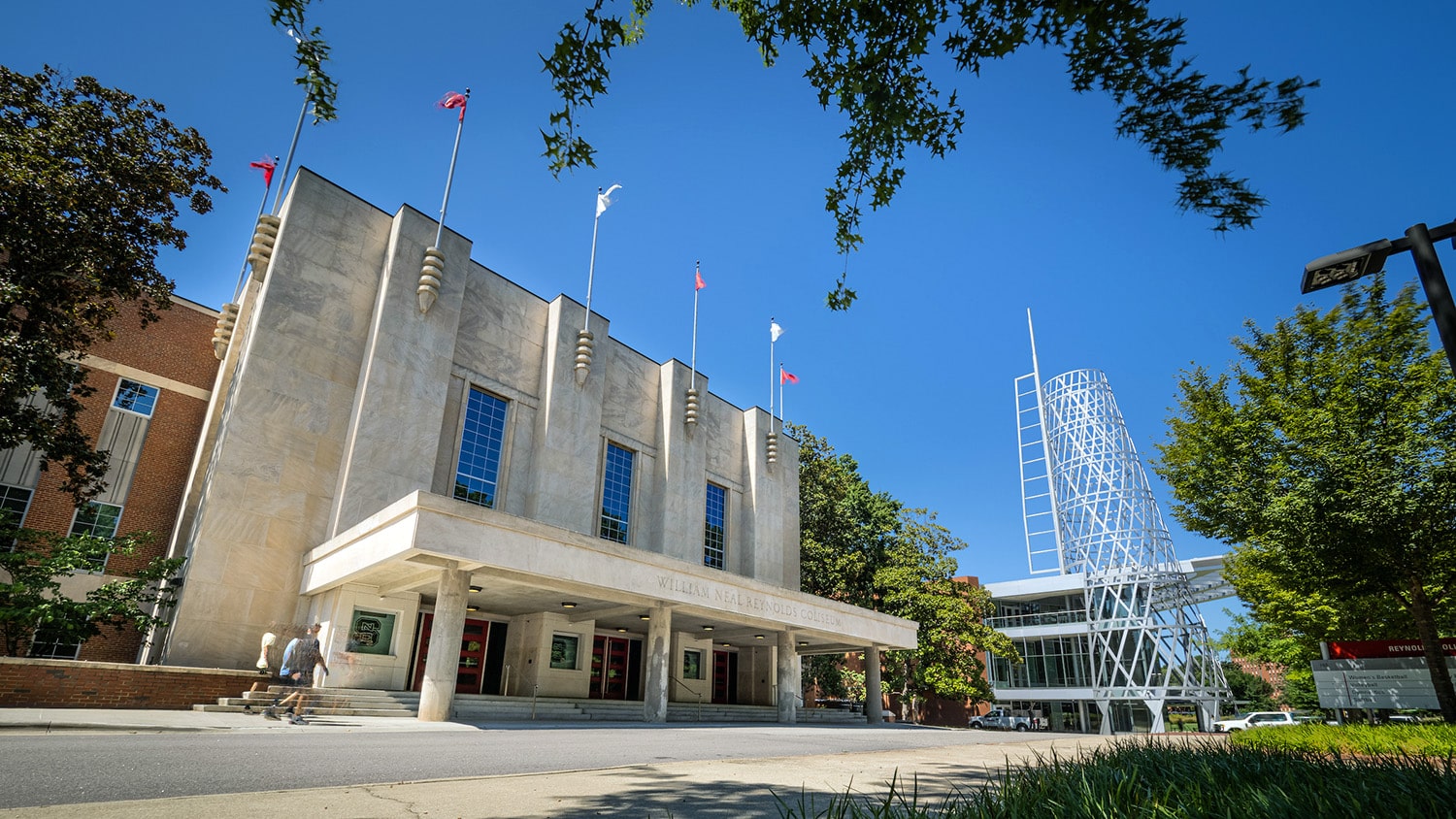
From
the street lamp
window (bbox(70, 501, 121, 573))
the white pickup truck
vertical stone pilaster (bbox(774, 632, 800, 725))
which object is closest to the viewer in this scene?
the street lamp

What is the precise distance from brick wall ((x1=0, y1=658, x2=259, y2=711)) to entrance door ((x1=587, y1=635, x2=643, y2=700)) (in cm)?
1376

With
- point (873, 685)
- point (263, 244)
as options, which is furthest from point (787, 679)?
point (263, 244)

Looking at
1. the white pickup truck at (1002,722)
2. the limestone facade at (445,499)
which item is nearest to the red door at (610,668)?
the limestone facade at (445,499)

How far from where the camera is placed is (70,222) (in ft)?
52.1

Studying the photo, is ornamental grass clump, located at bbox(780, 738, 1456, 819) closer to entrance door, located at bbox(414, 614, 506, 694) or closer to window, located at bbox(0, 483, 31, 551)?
entrance door, located at bbox(414, 614, 506, 694)

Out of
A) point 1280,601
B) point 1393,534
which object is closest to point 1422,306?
point 1393,534

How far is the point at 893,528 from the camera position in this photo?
139 feet

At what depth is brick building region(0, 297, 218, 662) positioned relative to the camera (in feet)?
73.6

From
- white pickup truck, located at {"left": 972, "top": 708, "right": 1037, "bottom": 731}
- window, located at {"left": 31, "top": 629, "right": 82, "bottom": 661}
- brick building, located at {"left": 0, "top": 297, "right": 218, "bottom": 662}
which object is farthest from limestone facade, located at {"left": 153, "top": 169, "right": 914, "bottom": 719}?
white pickup truck, located at {"left": 972, "top": 708, "right": 1037, "bottom": 731}

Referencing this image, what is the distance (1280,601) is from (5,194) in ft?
140

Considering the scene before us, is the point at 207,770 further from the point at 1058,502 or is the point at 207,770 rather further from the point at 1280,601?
the point at 1058,502

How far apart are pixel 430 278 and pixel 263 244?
541cm

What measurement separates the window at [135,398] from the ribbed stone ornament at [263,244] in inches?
285

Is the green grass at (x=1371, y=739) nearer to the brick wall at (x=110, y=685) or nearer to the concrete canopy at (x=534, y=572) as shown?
the concrete canopy at (x=534, y=572)
